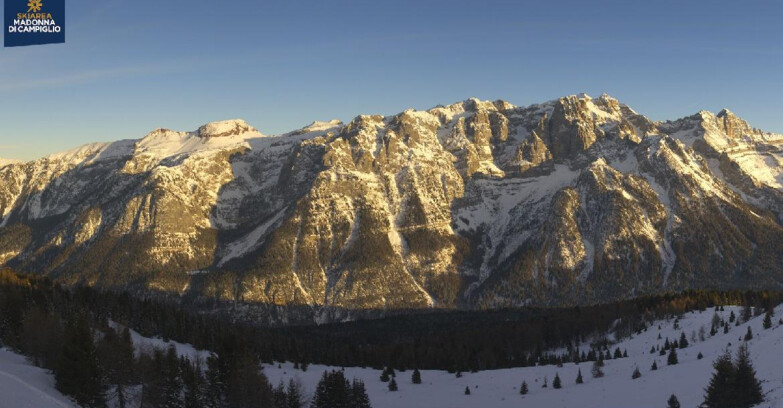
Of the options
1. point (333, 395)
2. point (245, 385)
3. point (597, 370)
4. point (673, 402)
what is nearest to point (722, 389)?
point (673, 402)

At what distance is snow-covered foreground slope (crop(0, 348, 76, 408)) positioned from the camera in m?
71.6

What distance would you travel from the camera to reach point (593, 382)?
131m

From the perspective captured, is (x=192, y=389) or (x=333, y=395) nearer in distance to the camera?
(x=192, y=389)

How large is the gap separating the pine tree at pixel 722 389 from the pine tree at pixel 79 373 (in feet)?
257

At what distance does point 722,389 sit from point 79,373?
265 ft

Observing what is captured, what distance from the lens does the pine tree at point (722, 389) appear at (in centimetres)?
8262

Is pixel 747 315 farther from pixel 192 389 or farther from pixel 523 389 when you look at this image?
pixel 192 389

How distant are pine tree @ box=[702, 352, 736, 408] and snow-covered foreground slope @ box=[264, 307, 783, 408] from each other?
420 cm

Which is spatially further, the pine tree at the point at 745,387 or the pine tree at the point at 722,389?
the pine tree at the point at 722,389

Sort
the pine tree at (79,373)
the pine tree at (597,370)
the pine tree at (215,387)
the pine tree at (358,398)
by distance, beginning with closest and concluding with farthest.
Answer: the pine tree at (79,373), the pine tree at (215,387), the pine tree at (358,398), the pine tree at (597,370)

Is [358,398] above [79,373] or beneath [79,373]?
beneath

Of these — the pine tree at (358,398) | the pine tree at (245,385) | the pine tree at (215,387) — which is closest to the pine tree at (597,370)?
the pine tree at (358,398)

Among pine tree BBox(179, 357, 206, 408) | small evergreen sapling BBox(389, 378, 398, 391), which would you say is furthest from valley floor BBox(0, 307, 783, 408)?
pine tree BBox(179, 357, 206, 408)

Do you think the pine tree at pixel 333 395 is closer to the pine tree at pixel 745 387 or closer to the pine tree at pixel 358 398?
the pine tree at pixel 358 398
